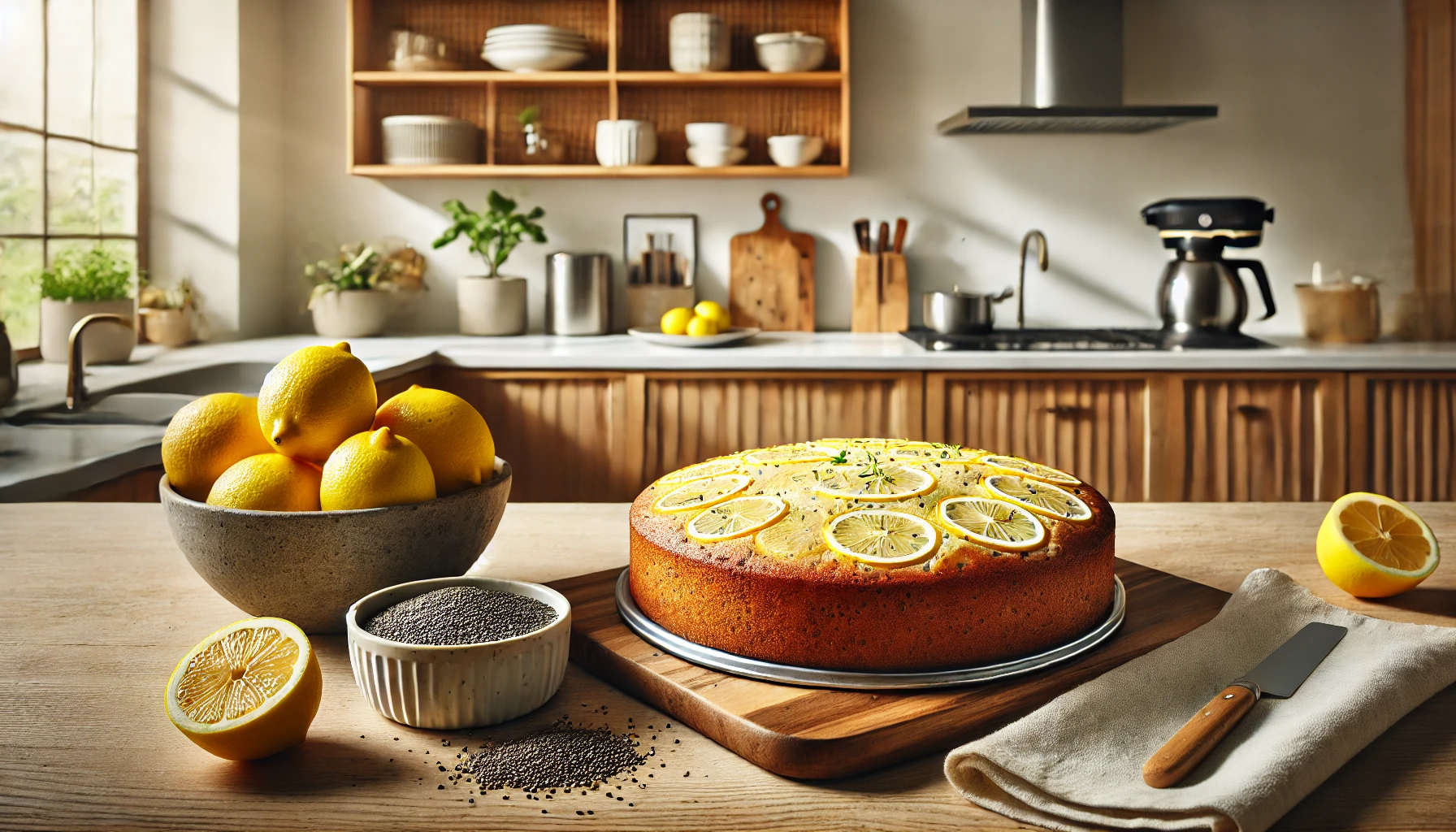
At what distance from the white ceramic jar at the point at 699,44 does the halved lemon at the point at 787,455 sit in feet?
8.11

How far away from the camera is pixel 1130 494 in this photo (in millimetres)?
3004

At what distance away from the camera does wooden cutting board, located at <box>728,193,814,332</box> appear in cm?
368

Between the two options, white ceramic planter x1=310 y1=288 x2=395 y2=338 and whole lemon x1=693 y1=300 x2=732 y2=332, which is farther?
white ceramic planter x1=310 y1=288 x2=395 y2=338

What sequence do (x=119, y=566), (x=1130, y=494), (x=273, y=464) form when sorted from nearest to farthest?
(x=273, y=464)
(x=119, y=566)
(x=1130, y=494)

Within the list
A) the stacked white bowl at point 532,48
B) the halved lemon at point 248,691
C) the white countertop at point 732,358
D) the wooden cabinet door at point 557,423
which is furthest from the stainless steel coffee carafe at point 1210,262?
the halved lemon at point 248,691

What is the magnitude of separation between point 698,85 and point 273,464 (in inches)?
116

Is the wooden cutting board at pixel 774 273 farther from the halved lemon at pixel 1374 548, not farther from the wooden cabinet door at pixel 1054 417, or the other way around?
the halved lemon at pixel 1374 548

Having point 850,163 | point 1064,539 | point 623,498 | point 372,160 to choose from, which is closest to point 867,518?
point 1064,539

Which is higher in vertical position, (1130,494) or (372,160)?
(372,160)

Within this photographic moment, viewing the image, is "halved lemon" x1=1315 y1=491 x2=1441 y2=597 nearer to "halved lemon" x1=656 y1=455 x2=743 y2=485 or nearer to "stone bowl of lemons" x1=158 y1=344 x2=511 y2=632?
"halved lemon" x1=656 y1=455 x2=743 y2=485

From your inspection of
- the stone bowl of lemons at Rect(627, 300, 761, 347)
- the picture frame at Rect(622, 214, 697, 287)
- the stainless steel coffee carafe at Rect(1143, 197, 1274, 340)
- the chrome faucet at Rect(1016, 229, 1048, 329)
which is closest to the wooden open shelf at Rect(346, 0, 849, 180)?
the picture frame at Rect(622, 214, 697, 287)

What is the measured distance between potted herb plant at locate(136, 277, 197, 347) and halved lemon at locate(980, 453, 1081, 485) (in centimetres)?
277

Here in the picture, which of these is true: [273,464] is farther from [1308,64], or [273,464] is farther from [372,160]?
[1308,64]

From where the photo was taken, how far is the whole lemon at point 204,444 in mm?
940
